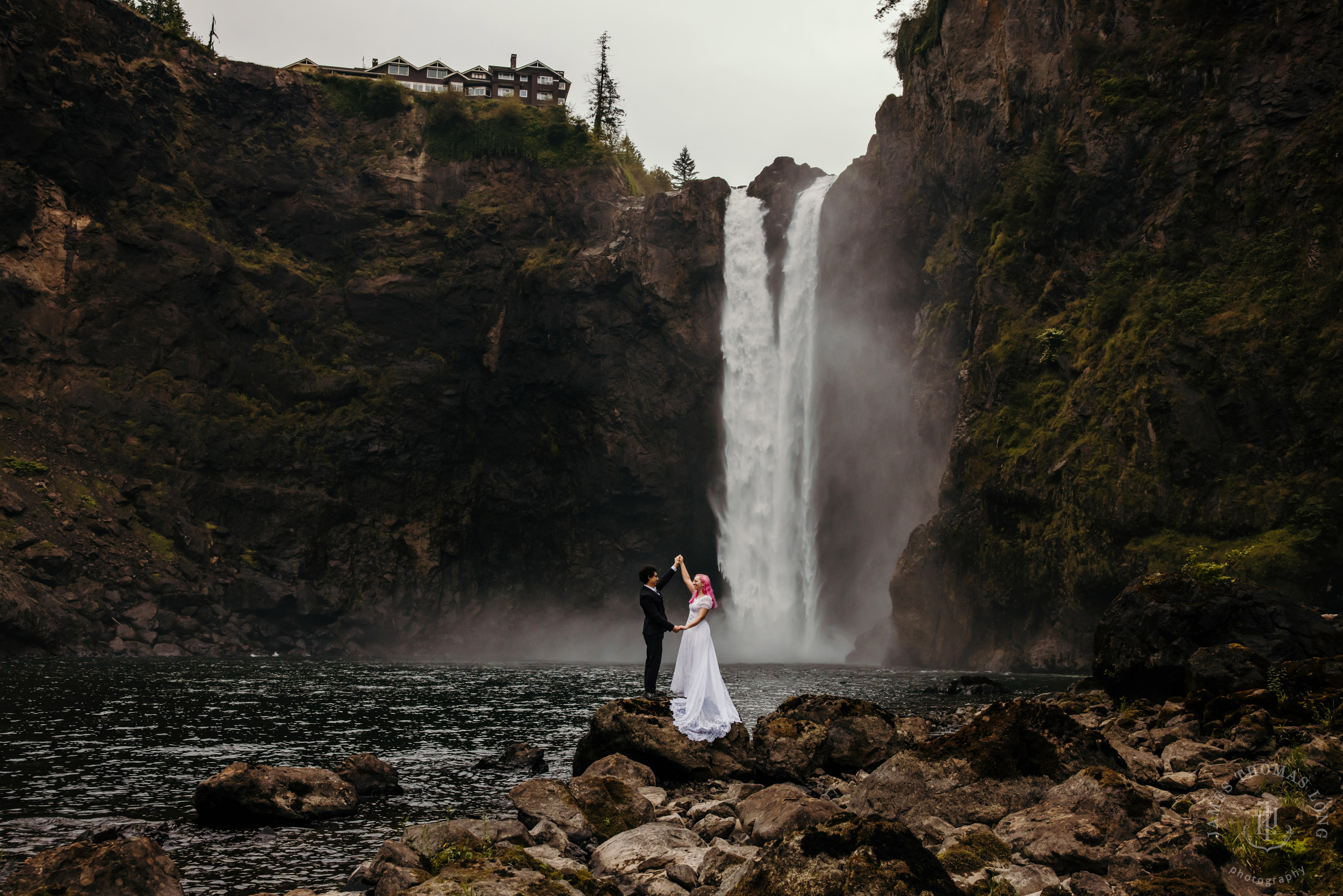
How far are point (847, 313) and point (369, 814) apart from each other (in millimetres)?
50919

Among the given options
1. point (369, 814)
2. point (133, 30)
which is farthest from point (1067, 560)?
point (133, 30)

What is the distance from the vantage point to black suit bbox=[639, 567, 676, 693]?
1534 centimetres

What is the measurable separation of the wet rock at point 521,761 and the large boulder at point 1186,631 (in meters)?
13.5

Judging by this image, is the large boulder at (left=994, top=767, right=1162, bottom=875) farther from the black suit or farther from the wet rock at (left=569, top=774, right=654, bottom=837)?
the black suit

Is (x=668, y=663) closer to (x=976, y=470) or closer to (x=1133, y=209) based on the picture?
(x=976, y=470)

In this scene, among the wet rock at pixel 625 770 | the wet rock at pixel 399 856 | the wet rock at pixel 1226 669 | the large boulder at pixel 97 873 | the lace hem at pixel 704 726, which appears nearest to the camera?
the large boulder at pixel 97 873

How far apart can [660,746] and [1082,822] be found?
6915 mm

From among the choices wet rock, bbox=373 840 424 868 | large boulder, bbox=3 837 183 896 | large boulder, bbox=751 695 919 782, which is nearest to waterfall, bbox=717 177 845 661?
large boulder, bbox=751 695 919 782

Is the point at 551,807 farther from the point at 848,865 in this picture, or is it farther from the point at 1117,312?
the point at 1117,312

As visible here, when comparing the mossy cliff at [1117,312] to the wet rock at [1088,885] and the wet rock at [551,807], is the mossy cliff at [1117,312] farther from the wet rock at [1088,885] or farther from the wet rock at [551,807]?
the wet rock at [551,807]

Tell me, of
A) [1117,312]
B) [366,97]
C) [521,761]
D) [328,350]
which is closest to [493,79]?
[366,97]

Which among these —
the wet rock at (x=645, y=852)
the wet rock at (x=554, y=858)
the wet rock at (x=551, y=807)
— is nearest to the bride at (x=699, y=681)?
the wet rock at (x=551, y=807)

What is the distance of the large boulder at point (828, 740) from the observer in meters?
14.9

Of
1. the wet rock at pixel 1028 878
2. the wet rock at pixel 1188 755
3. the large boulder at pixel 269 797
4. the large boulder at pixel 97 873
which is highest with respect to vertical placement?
the wet rock at pixel 1188 755
